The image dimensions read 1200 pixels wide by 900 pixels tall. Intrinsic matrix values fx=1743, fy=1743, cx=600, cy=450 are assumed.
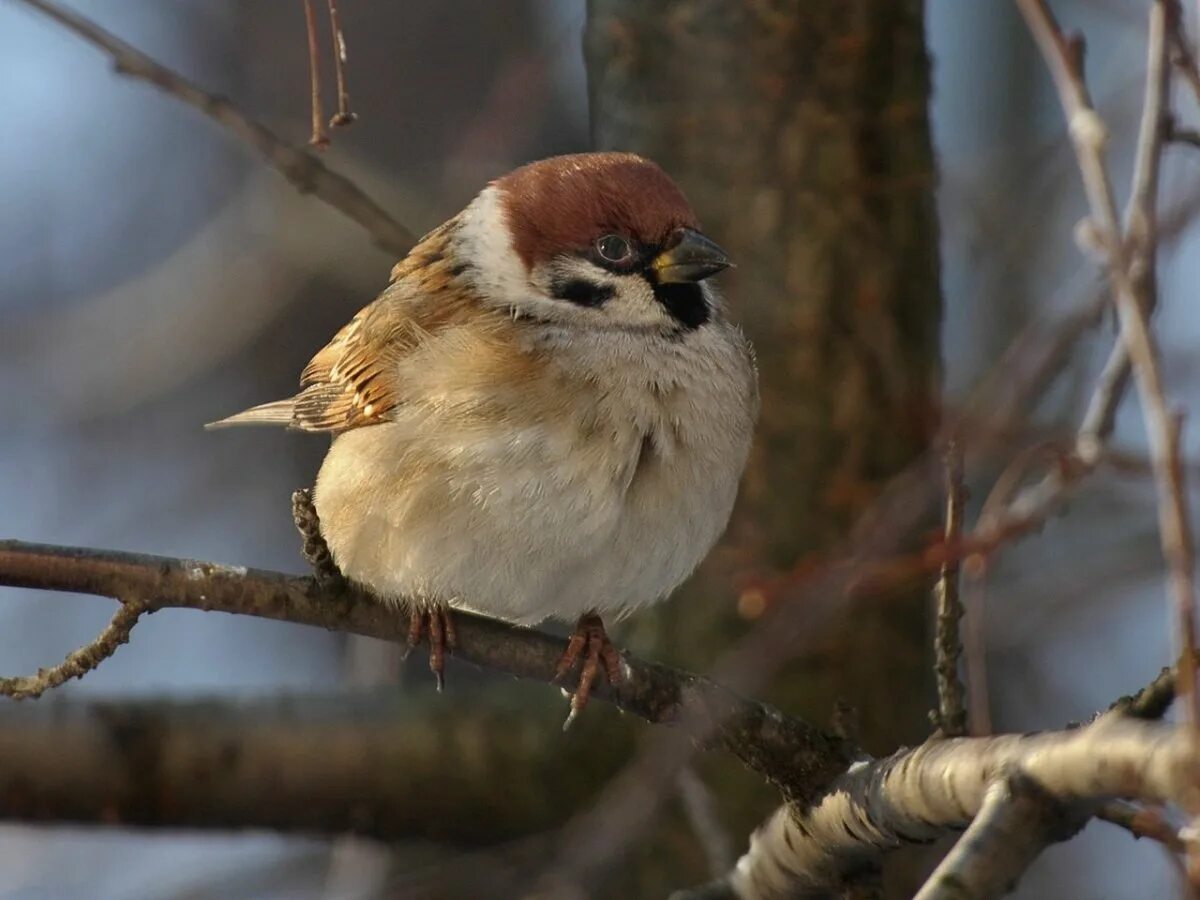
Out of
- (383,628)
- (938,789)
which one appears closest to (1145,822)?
(938,789)

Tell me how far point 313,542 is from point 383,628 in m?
0.39

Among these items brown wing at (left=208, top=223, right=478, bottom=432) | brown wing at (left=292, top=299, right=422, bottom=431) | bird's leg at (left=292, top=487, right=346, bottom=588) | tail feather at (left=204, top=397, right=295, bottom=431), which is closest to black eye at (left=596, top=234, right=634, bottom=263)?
brown wing at (left=208, top=223, right=478, bottom=432)

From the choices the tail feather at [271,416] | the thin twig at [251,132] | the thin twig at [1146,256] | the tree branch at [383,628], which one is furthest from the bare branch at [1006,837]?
the tail feather at [271,416]

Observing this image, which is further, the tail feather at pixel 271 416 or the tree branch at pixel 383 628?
the tail feather at pixel 271 416

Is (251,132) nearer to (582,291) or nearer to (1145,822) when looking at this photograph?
(582,291)

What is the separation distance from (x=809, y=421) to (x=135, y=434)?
11.3 feet

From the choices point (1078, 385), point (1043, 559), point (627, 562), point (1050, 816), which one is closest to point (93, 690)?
point (627, 562)

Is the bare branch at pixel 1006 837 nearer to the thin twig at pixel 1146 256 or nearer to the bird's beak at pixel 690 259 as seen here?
the thin twig at pixel 1146 256

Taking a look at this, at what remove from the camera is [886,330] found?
14.0 feet

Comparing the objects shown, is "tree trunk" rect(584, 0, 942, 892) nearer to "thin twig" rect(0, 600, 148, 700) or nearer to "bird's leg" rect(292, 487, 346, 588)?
"bird's leg" rect(292, 487, 346, 588)

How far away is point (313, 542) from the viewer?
2.74 m

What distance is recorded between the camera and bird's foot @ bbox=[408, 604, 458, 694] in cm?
323

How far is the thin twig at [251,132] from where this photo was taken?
315cm

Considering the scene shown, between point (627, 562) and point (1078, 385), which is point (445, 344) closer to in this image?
point (627, 562)
